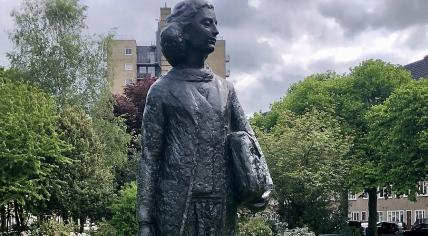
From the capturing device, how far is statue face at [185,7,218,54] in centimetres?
682

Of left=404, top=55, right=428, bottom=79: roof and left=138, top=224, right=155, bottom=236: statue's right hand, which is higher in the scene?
left=404, top=55, right=428, bottom=79: roof

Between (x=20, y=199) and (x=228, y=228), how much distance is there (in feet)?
94.7

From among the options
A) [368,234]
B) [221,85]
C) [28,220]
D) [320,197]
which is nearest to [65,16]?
[28,220]

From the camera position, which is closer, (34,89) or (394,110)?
(34,89)

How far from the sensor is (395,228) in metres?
61.4

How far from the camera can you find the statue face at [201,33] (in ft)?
22.4

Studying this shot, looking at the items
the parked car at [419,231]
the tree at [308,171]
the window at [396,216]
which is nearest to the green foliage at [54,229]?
the tree at [308,171]

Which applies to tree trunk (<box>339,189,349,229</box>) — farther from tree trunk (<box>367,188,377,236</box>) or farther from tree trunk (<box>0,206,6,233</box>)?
tree trunk (<box>0,206,6,233</box>)

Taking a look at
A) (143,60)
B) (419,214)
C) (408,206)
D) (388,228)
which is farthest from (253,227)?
(143,60)

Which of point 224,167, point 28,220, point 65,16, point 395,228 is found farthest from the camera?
point 395,228

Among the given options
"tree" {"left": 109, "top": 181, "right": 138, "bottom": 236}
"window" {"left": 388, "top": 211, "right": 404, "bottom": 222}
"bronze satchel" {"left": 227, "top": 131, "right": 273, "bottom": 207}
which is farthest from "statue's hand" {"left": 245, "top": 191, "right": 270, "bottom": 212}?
"window" {"left": 388, "top": 211, "right": 404, "bottom": 222}

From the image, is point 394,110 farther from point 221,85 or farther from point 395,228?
point 221,85

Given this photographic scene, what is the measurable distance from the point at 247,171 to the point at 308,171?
108 ft

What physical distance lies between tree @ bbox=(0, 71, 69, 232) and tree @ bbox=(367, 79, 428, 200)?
18043mm
